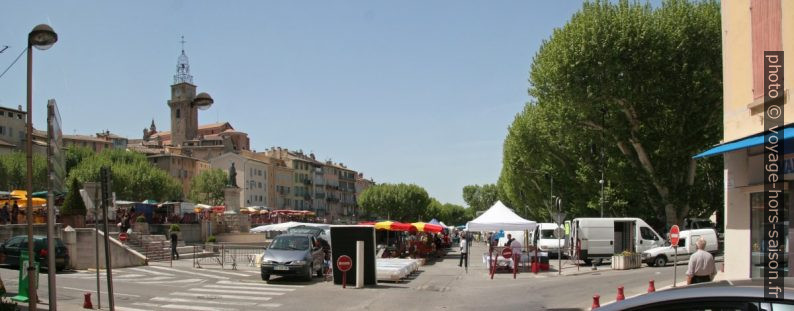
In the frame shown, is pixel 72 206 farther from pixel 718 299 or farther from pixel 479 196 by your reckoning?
pixel 479 196

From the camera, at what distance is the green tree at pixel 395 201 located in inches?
4897

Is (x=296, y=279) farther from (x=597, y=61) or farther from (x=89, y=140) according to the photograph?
(x=89, y=140)

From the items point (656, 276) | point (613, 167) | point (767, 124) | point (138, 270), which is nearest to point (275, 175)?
point (613, 167)

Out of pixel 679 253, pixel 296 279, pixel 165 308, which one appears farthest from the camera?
pixel 679 253

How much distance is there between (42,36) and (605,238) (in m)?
27.3

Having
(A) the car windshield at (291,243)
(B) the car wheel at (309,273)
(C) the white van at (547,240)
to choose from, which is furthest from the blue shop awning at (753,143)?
(C) the white van at (547,240)

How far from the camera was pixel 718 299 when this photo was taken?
12.0 feet

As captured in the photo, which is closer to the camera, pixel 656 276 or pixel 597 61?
pixel 656 276

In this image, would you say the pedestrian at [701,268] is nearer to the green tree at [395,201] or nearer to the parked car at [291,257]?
the parked car at [291,257]

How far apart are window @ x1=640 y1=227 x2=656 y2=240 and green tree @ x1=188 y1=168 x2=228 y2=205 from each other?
74047 millimetres

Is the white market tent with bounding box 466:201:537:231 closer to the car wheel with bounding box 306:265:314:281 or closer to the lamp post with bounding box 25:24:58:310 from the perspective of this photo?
the car wheel with bounding box 306:265:314:281

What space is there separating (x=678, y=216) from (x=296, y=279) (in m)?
25.7

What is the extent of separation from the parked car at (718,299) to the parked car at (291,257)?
18.2 m

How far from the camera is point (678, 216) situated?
39188 mm
